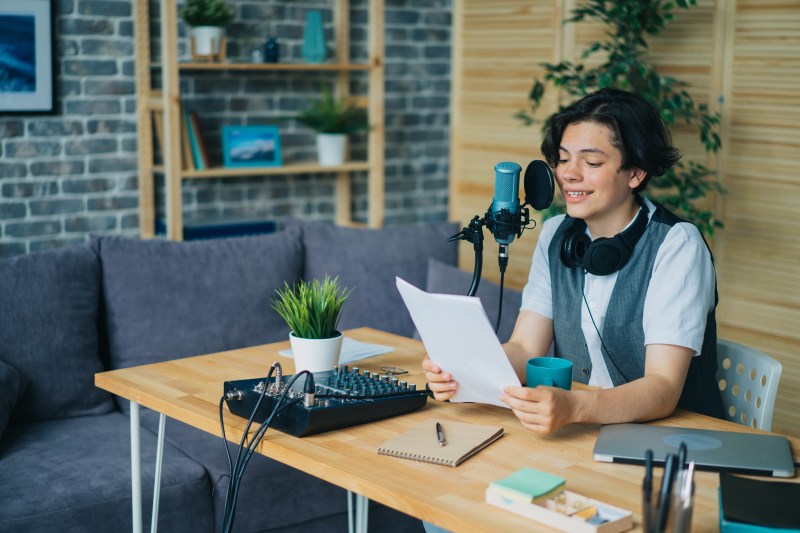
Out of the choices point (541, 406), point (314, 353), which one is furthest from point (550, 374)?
point (314, 353)

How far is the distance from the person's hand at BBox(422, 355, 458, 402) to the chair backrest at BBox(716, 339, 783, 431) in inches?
27.2

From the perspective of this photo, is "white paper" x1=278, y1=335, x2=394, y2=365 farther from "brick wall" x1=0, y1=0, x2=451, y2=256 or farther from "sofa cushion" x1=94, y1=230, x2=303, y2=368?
"brick wall" x1=0, y1=0, x2=451, y2=256

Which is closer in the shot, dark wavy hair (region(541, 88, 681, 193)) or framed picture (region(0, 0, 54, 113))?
dark wavy hair (region(541, 88, 681, 193))

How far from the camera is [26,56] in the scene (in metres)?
3.51

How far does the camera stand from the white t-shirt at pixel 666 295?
1910 millimetres

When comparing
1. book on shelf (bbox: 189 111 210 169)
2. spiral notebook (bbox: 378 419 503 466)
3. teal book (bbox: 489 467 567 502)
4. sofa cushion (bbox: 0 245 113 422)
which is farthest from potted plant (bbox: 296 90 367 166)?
teal book (bbox: 489 467 567 502)

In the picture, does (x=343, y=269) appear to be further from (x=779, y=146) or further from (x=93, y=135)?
(x=779, y=146)

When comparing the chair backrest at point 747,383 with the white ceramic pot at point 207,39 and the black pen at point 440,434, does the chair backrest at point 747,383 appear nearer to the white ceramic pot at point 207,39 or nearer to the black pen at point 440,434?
the black pen at point 440,434

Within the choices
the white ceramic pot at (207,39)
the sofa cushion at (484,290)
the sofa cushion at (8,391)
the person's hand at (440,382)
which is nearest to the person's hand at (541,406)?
the person's hand at (440,382)

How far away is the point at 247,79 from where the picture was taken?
4.13 meters

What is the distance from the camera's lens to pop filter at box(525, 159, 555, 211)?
74.3 inches

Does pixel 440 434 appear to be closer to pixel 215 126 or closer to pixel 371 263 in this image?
pixel 371 263

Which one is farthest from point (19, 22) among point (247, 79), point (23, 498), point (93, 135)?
point (23, 498)

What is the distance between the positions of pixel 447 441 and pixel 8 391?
1.52 meters
